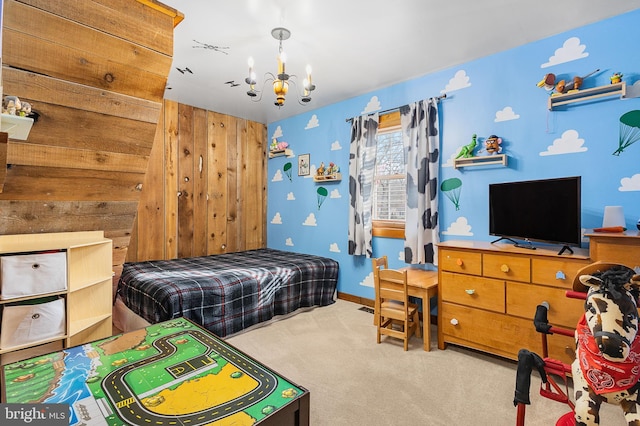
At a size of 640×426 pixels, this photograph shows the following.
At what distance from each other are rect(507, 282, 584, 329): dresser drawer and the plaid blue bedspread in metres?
2.08

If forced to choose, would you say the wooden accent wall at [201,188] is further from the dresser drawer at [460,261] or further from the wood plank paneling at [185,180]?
the dresser drawer at [460,261]

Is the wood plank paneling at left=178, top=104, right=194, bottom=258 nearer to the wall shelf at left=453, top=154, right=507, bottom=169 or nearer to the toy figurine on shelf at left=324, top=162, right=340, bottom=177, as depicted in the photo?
the toy figurine on shelf at left=324, top=162, right=340, bottom=177

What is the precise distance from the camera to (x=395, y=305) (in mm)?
2812

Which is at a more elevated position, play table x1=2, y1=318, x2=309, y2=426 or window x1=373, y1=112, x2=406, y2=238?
window x1=373, y1=112, x2=406, y2=238

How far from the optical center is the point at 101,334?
261cm

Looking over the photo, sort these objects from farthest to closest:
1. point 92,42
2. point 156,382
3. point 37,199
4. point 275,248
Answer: point 275,248
point 37,199
point 92,42
point 156,382

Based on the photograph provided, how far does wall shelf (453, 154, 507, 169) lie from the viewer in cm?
271

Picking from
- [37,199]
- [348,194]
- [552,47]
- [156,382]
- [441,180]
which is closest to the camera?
[156,382]

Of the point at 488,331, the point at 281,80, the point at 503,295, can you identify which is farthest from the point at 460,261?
the point at 281,80

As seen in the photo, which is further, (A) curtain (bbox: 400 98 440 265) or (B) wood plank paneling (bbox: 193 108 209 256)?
(B) wood plank paneling (bbox: 193 108 209 256)

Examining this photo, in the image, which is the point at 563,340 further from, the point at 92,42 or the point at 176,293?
the point at 92,42

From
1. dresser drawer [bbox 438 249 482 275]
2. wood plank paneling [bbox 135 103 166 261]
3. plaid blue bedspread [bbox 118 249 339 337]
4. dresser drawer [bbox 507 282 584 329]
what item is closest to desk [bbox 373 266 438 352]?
dresser drawer [bbox 438 249 482 275]

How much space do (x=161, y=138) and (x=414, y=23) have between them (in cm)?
324

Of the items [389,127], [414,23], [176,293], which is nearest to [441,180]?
[389,127]
